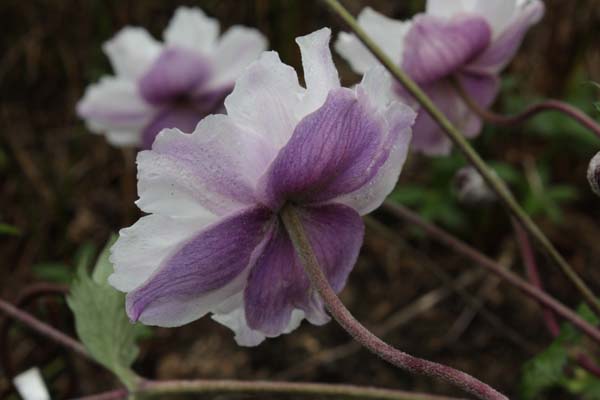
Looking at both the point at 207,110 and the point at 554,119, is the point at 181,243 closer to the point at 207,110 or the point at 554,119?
the point at 207,110

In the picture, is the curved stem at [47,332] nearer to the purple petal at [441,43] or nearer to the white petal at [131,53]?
the purple petal at [441,43]

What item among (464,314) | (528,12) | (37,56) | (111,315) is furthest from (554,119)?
Answer: (37,56)

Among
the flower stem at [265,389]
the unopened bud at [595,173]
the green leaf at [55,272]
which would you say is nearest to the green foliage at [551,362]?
the flower stem at [265,389]

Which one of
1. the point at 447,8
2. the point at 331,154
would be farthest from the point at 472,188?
the point at 331,154

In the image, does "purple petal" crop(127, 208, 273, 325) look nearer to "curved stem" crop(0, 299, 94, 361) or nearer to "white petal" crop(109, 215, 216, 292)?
"white petal" crop(109, 215, 216, 292)

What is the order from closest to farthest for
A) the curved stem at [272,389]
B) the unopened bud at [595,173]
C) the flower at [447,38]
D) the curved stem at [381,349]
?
the curved stem at [381,349]
the unopened bud at [595,173]
the curved stem at [272,389]
the flower at [447,38]
